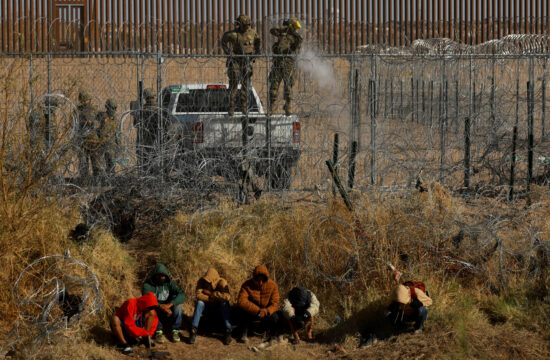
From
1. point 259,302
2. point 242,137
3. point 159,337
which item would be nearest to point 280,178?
point 242,137

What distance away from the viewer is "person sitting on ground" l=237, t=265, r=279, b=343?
7.02 meters

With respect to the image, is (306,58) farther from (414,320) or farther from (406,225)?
(414,320)

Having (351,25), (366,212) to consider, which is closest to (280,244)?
(366,212)

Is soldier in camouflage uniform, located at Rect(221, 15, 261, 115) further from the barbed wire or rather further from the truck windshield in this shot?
the barbed wire

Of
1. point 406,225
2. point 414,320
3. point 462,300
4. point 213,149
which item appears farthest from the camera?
point 213,149

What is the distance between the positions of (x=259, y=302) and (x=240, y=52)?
486cm

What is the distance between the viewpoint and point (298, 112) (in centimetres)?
1005

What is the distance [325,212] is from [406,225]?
0.91m

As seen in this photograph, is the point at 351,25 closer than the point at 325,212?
No

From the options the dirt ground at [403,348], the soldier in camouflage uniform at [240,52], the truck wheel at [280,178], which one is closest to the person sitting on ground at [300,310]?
the dirt ground at [403,348]

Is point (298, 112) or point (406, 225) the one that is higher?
point (298, 112)

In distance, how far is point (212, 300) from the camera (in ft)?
23.4

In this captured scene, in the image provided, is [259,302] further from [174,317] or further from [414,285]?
[414,285]

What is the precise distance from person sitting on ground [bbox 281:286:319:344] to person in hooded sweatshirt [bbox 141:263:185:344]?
1.00m
